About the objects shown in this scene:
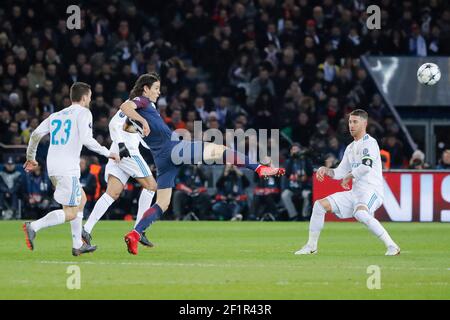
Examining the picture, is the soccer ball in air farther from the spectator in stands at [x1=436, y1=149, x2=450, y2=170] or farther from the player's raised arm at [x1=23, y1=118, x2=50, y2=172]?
the player's raised arm at [x1=23, y1=118, x2=50, y2=172]

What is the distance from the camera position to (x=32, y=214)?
23.6 m

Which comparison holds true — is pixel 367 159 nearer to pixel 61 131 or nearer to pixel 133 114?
pixel 133 114

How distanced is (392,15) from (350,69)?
2.69 m

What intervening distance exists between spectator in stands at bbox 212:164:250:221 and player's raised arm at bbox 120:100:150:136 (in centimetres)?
988

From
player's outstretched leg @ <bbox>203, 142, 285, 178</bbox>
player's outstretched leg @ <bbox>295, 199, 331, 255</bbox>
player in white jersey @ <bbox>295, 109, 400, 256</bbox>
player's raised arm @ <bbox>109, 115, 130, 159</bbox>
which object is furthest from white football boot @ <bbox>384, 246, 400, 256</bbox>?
player's raised arm @ <bbox>109, 115, 130, 159</bbox>

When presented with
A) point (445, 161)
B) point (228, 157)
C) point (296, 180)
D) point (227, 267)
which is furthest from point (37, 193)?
point (227, 267)

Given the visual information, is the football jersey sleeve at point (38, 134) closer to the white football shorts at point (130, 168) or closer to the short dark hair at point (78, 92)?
the short dark hair at point (78, 92)

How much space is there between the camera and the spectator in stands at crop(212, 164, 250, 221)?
23750 mm

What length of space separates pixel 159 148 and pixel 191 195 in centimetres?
957

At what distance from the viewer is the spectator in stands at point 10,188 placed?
23.6 m

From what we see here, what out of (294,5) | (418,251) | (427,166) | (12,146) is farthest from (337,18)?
(418,251)

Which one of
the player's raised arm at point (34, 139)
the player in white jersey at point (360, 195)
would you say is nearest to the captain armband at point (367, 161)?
the player in white jersey at point (360, 195)

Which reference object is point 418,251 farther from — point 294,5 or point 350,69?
point 294,5

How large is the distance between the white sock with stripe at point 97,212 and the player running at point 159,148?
4.57 ft
